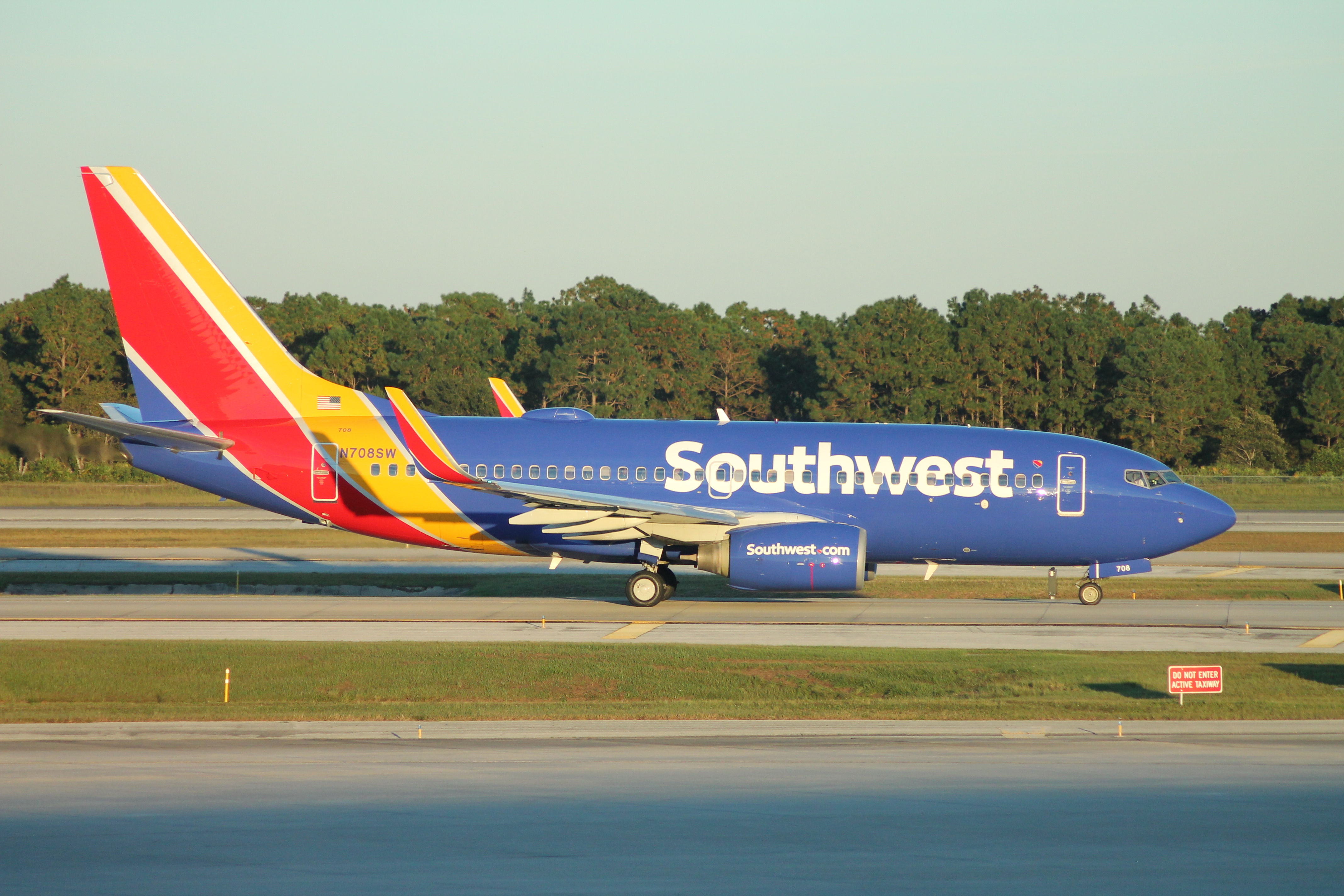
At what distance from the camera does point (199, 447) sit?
28.2m

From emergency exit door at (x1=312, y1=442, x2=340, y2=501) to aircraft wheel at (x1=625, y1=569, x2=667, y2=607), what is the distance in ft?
23.7

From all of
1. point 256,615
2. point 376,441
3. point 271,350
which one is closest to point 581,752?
point 256,615

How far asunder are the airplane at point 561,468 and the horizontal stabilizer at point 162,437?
2.1 inches

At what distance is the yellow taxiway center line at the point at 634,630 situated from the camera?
23.4 m

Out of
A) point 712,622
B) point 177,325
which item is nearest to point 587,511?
point 712,622

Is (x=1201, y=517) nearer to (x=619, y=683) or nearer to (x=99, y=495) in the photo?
(x=619, y=683)

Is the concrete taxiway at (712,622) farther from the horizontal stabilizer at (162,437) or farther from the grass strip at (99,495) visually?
the grass strip at (99,495)

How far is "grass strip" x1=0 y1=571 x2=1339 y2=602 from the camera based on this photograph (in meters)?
29.8

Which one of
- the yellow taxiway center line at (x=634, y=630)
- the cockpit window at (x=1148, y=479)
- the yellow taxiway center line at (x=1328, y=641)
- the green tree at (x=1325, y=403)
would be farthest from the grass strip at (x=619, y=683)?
the green tree at (x=1325, y=403)

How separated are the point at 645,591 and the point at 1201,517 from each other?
12.7 m

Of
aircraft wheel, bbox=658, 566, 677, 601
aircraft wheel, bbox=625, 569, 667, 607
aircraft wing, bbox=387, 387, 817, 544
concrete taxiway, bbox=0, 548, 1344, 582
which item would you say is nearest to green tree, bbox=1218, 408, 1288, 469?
concrete taxiway, bbox=0, 548, 1344, 582

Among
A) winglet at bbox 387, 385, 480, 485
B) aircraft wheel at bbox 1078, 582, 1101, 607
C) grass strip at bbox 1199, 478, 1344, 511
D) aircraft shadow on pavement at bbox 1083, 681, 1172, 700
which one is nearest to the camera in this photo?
aircraft shadow on pavement at bbox 1083, 681, 1172, 700

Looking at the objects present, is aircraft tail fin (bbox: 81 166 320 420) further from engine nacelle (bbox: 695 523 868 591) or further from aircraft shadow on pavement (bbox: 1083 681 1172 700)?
aircraft shadow on pavement (bbox: 1083 681 1172 700)

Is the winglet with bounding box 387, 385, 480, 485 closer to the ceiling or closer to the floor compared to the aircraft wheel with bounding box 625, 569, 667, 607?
closer to the ceiling
